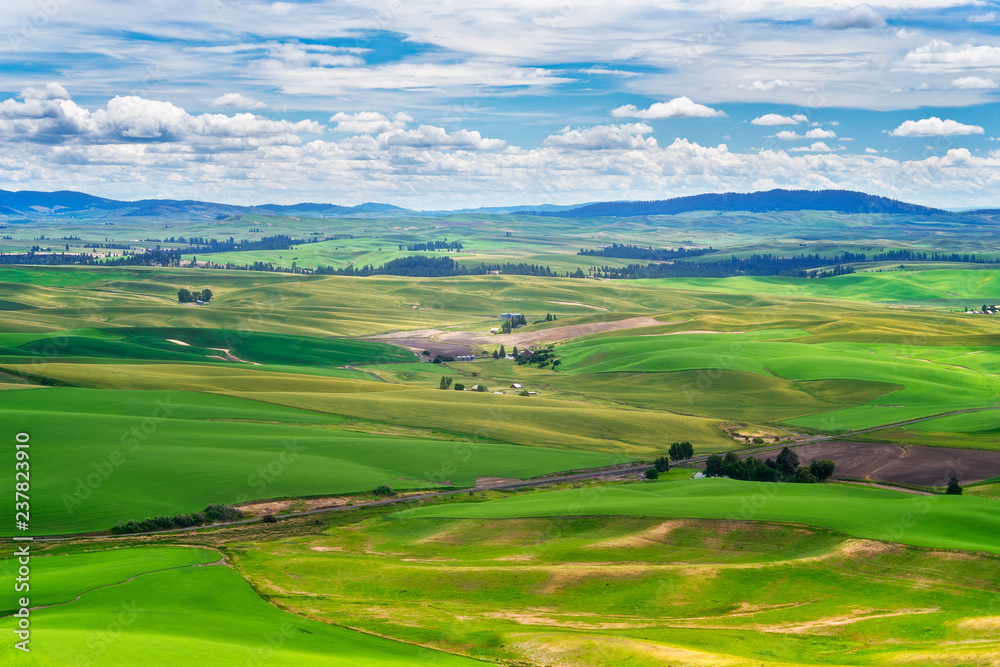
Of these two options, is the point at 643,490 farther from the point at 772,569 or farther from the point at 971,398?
the point at 971,398

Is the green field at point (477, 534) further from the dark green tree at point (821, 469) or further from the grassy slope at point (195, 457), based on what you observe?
the dark green tree at point (821, 469)

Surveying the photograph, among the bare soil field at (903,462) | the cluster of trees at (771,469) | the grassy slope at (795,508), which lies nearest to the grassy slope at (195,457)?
the cluster of trees at (771,469)

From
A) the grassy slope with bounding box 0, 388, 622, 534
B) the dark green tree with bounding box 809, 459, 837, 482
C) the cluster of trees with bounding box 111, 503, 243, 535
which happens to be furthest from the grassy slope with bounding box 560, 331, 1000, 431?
the cluster of trees with bounding box 111, 503, 243, 535

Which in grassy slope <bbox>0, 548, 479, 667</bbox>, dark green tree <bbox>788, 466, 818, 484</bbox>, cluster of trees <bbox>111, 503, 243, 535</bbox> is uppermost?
grassy slope <bbox>0, 548, 479, 667</bbox>

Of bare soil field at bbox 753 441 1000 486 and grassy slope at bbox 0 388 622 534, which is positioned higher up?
grassy slope at bbox 0 388 622 534

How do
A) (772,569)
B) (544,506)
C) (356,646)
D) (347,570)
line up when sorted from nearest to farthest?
(356,646) < (772,569) < (347,570) < (544,506)

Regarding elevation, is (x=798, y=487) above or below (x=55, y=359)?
below

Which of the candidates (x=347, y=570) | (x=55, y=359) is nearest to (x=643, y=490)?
(x=347, y=570)

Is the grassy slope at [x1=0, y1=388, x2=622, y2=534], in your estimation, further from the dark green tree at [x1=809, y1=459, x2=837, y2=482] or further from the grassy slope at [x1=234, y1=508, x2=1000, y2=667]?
the dark green tree at [x1=809, y1=459, x2=837, y2=482]
